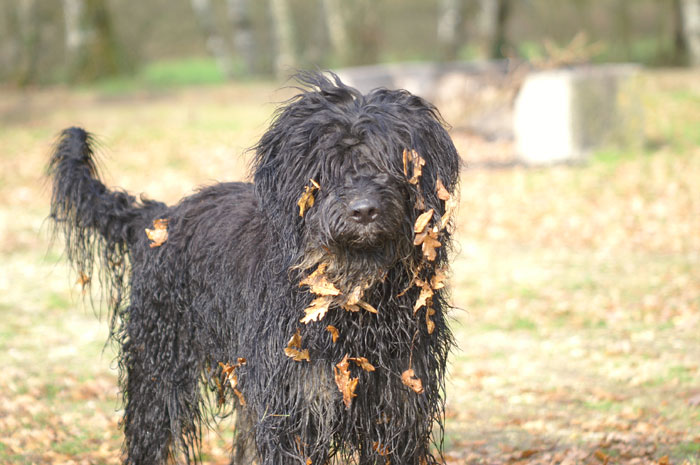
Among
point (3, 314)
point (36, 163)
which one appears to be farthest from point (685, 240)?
point (36, 163)

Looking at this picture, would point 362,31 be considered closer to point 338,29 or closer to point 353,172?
point 338,29

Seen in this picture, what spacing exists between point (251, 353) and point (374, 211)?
109 centimetres

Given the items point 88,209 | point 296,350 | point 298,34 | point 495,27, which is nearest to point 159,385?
point 88,209

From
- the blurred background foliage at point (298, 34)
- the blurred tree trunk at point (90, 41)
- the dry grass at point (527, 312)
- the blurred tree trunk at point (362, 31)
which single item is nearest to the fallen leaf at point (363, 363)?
A: the dry grass at point (527, 312)

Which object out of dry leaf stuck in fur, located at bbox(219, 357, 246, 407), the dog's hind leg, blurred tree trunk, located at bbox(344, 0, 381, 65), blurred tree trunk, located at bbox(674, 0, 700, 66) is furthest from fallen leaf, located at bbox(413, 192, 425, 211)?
blurred tree trunk, located at bbox(674, 0, 700, 66)

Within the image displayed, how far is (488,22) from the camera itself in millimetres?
27281

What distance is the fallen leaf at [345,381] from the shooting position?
3771 millimetres

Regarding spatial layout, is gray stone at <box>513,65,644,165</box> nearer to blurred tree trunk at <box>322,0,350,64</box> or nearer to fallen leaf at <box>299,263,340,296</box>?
blurred tree trunk at <box>322,0,350,64</box>

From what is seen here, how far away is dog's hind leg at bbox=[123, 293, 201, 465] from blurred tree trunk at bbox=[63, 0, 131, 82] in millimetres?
23513

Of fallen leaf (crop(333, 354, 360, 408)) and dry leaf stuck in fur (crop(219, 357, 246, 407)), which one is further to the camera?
dry leaf stuck in fur (crop(219, 357, 246, 407))

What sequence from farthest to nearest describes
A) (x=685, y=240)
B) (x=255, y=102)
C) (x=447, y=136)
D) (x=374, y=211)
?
(x=255, y=102) < (x=685, y=240) < (x=447, y=136) < (x=374, y=211)

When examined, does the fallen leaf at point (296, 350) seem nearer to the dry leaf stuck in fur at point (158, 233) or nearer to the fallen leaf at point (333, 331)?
the fallen leaf at point (333, 331)

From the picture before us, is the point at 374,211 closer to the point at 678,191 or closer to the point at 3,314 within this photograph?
the point at 3,314

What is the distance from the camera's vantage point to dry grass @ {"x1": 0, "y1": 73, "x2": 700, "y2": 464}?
628 centimetres
